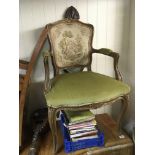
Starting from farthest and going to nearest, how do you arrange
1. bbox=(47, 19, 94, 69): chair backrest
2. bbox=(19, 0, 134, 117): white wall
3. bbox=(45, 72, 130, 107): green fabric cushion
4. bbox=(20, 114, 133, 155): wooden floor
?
bbox=(19, 0, 134, 117): white wall, bbox=(47, 19, 94, 69): chair backrest, bbox=(20, 114, 133, 155): wooden floor, bbox=(45, 72, 130, 107): green fabric cushion

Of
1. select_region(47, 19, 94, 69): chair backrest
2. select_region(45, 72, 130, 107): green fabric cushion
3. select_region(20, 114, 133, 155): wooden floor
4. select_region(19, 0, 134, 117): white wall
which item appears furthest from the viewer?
select_region(19, 0, 134, 117): white wall

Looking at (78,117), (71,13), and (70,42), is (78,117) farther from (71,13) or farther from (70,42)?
(71,13)

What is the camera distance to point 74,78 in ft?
5.34

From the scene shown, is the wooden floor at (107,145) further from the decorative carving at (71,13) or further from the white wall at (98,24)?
the decorative carving at (71,13)

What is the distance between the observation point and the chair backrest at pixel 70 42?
5.67 feet

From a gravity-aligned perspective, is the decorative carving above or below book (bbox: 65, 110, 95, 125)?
above


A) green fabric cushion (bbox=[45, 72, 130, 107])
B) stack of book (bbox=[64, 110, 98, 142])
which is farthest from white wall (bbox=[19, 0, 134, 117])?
stack of book (bbox=[64, 110, 98, 142])

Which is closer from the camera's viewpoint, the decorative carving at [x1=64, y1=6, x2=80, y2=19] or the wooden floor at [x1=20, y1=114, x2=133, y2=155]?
the wooden floor at [x1=20, y1=114, x2=133, y2=155]

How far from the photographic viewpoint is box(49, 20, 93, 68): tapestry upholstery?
173cm

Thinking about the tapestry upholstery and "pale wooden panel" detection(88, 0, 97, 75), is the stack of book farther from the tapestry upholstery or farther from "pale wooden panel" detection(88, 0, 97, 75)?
"pale wooden panel" detection(88, 0, 97, 75)

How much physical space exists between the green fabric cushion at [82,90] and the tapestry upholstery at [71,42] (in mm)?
197

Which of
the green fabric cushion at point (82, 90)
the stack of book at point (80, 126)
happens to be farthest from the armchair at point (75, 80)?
the stack of book at point (80, 126)
